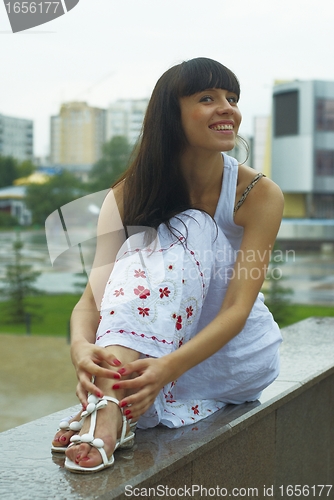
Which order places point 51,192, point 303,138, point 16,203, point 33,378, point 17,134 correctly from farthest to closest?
point 303,138 → point 16,203 → point 51,192 → point 17,134 → point 33,378

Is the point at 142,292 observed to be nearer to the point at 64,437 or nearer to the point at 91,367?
the point at 91,367

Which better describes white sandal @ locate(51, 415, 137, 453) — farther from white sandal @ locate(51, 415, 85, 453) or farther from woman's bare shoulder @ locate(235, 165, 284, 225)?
woman's bare shoulder @ locate(235, 165, 284, 225)

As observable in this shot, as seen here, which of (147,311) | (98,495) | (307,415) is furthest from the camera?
(307,415)

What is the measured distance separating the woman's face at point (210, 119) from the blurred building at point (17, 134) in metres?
11.5

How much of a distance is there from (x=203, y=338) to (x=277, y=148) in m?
24.2

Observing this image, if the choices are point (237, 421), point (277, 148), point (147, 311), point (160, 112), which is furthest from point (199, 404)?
point (277, 148)

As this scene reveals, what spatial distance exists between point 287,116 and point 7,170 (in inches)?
437

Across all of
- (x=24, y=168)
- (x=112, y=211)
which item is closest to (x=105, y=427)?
(x=112, y=211)

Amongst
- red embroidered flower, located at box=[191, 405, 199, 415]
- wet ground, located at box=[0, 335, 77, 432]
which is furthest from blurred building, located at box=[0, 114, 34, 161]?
red embroidered flower, located at box=[191, 405, 199, 415]

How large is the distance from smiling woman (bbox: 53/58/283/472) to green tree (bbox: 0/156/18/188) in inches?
691

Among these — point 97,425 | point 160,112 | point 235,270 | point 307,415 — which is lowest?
point 307,415

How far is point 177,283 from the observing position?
147 centimetres

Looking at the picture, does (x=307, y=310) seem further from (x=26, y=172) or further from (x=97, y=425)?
(x=97, y=425)

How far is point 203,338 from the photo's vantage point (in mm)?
1485
